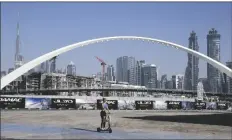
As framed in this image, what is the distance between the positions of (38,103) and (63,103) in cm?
482

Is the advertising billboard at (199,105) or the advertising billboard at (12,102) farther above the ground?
the advertising billboard at (12,102)

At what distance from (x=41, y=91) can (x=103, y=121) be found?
539 feet

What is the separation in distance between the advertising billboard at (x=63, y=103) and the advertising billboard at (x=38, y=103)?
2.98ft

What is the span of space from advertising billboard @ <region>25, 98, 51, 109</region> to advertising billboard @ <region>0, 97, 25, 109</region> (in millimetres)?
804

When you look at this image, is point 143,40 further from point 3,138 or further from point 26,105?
A: point 3,138

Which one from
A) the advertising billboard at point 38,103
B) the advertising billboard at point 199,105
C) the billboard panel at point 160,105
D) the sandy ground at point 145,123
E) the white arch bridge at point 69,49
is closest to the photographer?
the sandy ground at point 145,123

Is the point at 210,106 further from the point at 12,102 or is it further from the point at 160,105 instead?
the point at 12,102

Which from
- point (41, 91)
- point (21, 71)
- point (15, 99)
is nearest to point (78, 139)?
point (21, 71)

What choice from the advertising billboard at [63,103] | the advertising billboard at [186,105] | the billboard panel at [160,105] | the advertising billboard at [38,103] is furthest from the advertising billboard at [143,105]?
the advertising billboard at [38,103]

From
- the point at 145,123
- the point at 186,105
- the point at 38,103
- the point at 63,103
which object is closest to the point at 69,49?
the point at 145,123

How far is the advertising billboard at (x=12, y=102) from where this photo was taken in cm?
5344

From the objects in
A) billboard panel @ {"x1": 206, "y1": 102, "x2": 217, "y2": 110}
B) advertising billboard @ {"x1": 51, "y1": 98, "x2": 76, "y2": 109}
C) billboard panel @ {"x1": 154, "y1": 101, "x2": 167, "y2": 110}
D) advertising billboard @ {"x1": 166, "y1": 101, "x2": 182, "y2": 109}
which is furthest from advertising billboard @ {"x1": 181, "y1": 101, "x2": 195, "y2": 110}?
advertising billboard @ {"x1": 51, "y1": 98, "x2": 76, "y2": 109}

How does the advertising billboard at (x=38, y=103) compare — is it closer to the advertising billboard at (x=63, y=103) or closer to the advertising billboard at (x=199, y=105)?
the advertising billboard at (x=63, y=103)

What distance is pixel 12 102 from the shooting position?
5419cm
